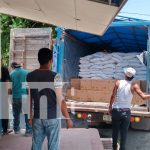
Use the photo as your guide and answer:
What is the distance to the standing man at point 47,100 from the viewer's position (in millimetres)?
4918

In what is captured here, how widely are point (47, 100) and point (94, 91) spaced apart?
12.5 feet

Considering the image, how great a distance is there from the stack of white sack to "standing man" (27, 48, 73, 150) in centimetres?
397

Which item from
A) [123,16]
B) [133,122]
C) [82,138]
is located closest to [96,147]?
[82,138]

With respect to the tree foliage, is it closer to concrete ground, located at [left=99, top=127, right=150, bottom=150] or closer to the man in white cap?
concrete ground, located at [left=99, top=127, right=150, bottom=150]

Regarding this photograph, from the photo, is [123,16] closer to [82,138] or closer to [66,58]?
[66,58]

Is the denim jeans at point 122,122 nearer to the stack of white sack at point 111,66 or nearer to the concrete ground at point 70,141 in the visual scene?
the concrete ground at point 70,141

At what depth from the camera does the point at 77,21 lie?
22.5 ft

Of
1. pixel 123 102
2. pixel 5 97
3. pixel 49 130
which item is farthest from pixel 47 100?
pixel 5 97

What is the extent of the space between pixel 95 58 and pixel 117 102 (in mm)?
2118

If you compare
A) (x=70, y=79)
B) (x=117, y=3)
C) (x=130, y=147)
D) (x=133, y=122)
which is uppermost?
(x=117, y=3)

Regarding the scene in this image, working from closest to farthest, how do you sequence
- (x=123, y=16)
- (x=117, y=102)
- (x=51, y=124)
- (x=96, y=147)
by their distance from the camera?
1. (x=51, y=124)
2. (x=96, y=147)
3. (x=117, y=102)
4. (x=123, y=16)

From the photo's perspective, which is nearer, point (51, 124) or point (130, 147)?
point (51, 124)

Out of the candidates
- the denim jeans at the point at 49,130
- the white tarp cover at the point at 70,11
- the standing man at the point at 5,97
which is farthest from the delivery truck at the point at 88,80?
the denim jeans at the point at 49,130

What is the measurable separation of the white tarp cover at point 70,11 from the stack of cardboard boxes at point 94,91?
148cm
